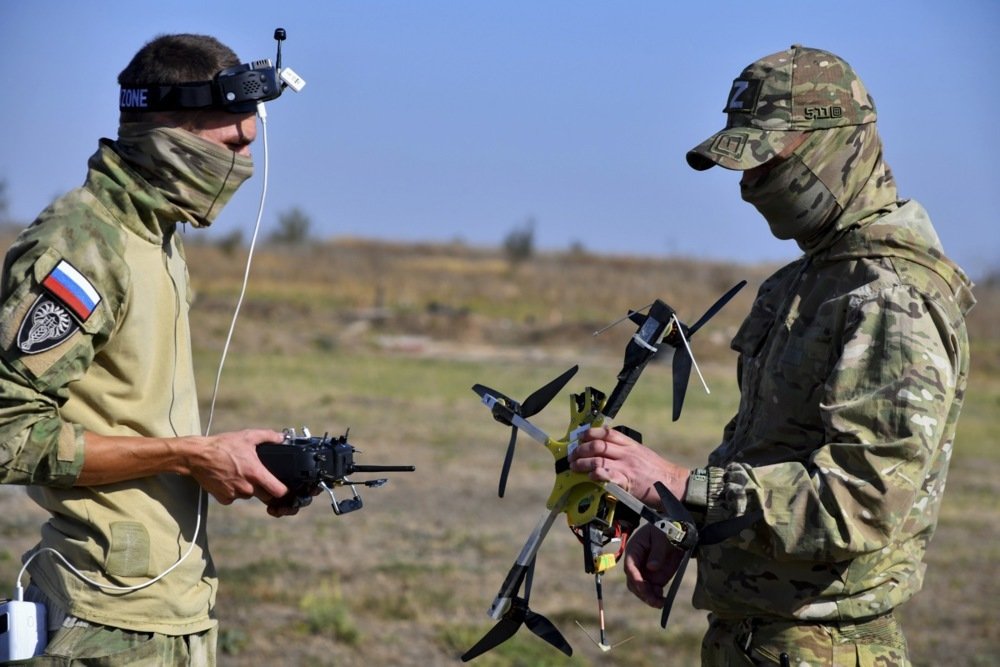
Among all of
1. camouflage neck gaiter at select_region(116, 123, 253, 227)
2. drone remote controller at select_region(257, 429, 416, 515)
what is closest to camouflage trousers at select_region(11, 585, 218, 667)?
drone remote controller at select_region(257, 429, 416, 515)

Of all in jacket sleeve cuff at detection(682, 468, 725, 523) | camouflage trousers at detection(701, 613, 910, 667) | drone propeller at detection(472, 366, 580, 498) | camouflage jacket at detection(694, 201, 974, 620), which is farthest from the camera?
drone propeller at detection(472, 366, 580, 498)

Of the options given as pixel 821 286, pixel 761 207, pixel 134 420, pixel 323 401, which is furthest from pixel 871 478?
pixel 323 401

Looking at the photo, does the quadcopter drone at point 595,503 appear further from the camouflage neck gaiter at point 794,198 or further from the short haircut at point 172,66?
the short haircut at point 172,66

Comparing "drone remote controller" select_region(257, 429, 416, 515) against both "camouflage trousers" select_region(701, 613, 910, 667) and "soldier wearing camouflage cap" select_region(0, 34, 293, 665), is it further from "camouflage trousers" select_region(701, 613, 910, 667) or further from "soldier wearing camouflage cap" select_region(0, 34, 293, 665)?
"camouflage trousers" select_region(701, 613, 910, 667)

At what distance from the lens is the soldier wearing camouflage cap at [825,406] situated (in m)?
3.51

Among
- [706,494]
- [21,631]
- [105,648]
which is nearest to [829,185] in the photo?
[706,494]

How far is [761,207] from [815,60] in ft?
1.65

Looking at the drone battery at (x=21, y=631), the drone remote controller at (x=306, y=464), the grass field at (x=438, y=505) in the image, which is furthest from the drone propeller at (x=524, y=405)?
the grass field at (x=438, y=505)

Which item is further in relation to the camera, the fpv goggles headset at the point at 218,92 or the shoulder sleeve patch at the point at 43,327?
the fpv goggles headset at the point at 218,92

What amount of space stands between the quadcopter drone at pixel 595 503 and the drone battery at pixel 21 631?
136cm

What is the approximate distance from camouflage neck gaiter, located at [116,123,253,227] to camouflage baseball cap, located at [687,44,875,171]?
1.56 metres

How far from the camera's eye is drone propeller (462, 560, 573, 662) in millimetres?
3914

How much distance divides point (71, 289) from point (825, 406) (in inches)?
88.8

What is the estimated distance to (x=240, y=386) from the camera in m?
24.0
